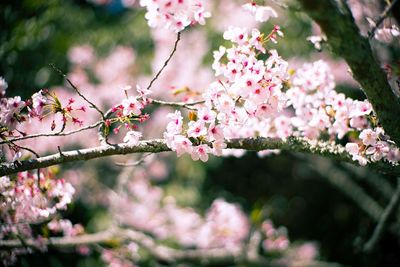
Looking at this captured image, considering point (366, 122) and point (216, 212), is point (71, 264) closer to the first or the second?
point (216, 212)

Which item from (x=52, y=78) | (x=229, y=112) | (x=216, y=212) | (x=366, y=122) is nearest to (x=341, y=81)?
(x=216, y=212)

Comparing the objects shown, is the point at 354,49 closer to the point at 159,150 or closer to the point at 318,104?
the point at 318,104

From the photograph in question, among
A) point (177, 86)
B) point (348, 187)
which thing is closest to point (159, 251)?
point (177, 86)

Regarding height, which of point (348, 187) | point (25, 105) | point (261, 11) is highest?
point (261, 11)

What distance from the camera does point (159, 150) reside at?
157 centimetres

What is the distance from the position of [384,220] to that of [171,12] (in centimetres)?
222

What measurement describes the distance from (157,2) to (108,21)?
5.98 metres

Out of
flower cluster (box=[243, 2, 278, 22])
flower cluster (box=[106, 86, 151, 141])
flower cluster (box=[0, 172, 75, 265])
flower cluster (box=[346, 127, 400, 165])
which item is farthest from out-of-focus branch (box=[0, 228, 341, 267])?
flower cluster (box=[243, 2, 278, 22])

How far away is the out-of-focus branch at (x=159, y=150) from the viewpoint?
5.02 ft

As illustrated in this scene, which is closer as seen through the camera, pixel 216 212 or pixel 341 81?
pixel 216 212

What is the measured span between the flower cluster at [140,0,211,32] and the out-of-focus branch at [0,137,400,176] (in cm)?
53

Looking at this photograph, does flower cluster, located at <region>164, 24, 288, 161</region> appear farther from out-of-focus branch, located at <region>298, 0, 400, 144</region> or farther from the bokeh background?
the bokeh background

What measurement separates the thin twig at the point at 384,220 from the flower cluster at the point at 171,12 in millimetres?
1921

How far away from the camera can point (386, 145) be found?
1.69 metres
